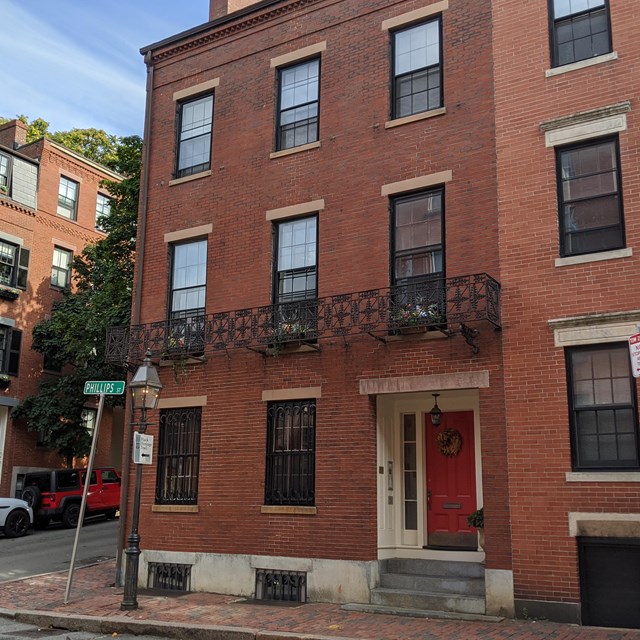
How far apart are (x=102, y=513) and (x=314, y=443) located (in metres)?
15.0

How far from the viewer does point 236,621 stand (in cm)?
1149

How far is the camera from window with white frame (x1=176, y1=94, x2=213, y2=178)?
1712 cm

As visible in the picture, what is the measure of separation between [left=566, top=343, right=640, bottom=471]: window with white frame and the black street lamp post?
6753 mm

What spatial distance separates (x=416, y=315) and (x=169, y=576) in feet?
23.6

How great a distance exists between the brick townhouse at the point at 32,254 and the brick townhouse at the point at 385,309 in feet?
49.4

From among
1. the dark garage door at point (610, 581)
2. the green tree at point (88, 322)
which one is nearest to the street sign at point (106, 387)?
the dark garage door at point (610, 581)

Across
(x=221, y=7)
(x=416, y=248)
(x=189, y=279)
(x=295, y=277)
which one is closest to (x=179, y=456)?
(x=189, y=279)

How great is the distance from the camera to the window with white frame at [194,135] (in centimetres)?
1712

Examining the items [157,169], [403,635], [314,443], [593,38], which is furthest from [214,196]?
[403,635]

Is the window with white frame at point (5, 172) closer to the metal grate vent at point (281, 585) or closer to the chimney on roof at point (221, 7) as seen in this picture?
the chimney on roof at point (221, 7)

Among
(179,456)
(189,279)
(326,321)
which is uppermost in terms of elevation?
(189,279)

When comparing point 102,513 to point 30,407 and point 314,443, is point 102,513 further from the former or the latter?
point 314,443

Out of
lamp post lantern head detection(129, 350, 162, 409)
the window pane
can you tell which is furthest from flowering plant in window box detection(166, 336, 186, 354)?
the window pane

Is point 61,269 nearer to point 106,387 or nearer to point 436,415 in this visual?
point 106,387
